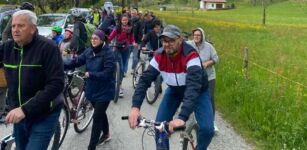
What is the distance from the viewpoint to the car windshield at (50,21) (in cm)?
1838

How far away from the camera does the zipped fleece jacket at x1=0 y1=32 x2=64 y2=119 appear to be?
383 centimetres

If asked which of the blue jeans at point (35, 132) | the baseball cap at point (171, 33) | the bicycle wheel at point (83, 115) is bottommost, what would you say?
the bicycle wheel at point (83, 115)

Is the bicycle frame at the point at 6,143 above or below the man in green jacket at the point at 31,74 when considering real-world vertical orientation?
below

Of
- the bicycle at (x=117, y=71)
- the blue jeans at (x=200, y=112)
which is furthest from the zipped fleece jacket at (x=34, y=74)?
the bicycle at (x=117, y=71)

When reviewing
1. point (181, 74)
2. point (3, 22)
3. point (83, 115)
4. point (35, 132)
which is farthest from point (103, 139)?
point (3, 22)

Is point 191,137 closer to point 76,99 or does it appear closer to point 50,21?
point 76,99

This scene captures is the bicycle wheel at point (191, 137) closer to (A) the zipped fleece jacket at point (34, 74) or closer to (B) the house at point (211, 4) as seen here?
(A) the zipped fleece jacket at point (34, 74)

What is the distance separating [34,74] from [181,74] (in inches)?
62.8

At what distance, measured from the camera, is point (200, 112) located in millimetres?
Result: 5102

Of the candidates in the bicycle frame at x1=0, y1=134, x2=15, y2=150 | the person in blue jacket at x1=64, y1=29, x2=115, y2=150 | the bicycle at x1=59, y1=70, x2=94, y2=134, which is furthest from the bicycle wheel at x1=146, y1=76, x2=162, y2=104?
the bicycle frame at x1=0, y1=134, x2=15, y2=150

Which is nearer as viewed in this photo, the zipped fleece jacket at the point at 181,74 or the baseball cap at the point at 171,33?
the baseball cap at the point at 171,33

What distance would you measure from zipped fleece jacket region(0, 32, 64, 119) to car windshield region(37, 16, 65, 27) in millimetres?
14776

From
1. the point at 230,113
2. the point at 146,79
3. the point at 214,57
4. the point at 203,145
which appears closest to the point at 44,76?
the point at 146,79

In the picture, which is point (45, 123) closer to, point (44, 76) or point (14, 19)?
point (44, 76)
